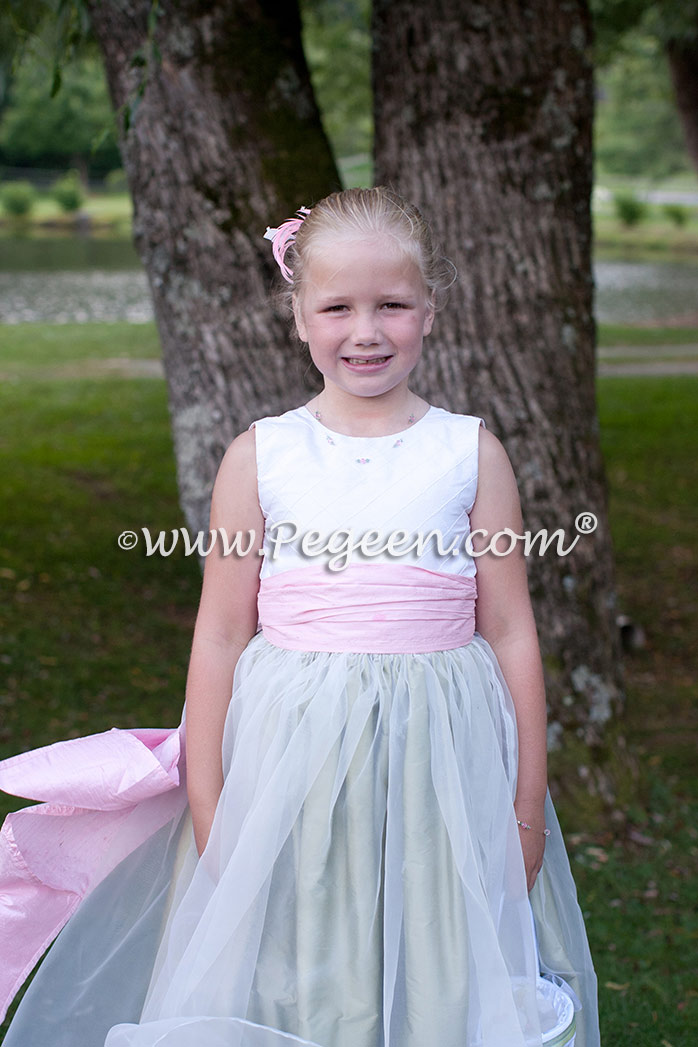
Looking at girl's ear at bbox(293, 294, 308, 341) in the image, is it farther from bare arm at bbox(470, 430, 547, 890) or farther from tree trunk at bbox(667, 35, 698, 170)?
tree trunk at bbox(667, 35, 698, 170)

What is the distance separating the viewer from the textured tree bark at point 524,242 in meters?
3.68

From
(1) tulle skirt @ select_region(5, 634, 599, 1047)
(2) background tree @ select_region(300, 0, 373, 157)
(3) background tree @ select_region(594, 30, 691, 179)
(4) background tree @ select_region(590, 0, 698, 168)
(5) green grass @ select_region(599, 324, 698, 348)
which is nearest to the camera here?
(1) tulle skirt @ select_region(5, 634, 599, 1047)

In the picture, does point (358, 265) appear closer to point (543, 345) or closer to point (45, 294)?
point (543, 345)

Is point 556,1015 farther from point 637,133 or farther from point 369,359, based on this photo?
point 637,133

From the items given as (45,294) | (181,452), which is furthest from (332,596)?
(45,294)

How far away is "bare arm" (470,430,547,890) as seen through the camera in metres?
2.08

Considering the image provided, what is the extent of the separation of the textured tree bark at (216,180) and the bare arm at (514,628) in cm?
181

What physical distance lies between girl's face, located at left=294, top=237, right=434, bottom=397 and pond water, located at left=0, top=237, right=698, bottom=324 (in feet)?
47.2

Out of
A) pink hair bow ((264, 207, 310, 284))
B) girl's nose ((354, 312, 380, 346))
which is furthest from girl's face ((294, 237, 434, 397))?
pink hair bow ((264, 207, 310, 284))

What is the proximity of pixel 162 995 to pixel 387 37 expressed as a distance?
9.98 feet

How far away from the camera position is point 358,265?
6.48 ft

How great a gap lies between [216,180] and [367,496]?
1.95 metres

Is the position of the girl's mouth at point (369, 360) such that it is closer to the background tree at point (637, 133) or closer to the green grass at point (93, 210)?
the background tree at point (637, 133)

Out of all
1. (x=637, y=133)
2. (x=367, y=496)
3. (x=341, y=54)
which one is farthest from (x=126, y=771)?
(x=637, y=133)
